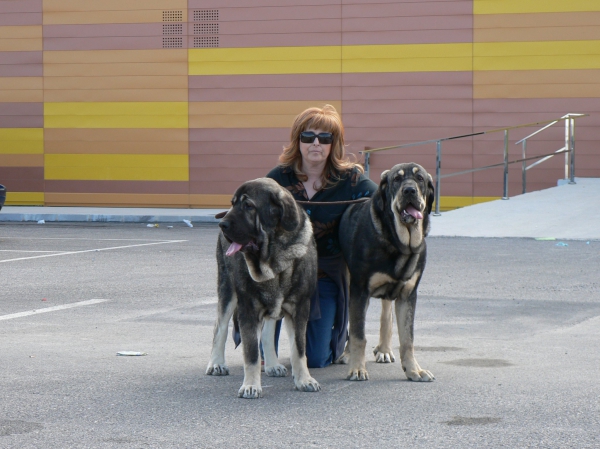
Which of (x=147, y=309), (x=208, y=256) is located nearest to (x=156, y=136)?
(x=208, y=256)

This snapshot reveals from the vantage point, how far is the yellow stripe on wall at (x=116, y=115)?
25.2m

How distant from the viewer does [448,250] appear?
14656 millimetres

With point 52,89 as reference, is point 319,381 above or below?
below

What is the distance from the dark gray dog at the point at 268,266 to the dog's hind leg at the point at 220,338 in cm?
38

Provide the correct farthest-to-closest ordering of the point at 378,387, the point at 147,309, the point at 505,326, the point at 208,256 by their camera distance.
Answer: the point at 208,256 → the point at 147,309 → the point at 505,326 → the point at 378,387

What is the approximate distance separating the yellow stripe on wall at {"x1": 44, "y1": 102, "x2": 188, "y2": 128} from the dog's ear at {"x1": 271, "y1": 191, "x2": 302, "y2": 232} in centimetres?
1974

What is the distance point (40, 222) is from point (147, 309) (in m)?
13.8

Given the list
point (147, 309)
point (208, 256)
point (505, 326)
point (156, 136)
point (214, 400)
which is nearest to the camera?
point (214, 400)

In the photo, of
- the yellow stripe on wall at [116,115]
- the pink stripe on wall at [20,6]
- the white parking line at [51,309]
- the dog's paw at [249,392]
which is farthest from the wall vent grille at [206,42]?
the dog's paw at [249,392]

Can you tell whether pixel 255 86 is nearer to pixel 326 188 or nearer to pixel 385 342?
pixel 326 188

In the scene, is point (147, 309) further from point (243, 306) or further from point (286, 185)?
point (243, 306)

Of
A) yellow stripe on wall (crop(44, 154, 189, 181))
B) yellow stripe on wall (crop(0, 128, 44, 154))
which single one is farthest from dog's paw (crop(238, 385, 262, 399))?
yellow stripe on wall (crop(0, 128, 44, 154))

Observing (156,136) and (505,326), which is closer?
(505,326)

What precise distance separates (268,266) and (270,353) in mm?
919
